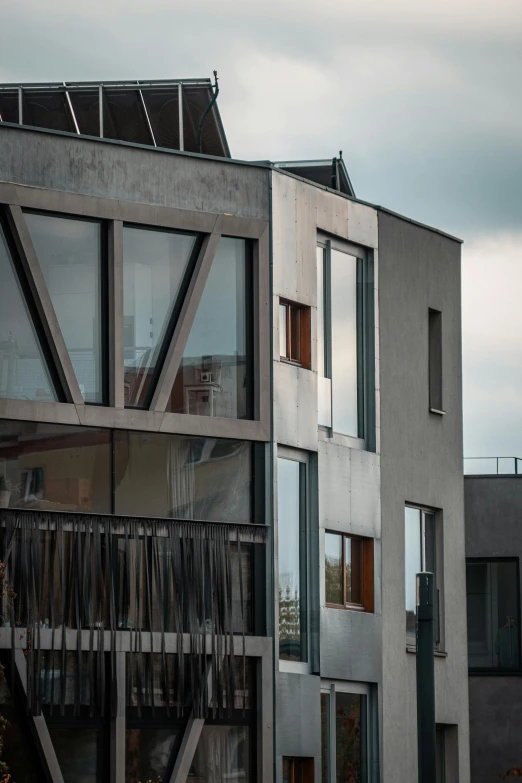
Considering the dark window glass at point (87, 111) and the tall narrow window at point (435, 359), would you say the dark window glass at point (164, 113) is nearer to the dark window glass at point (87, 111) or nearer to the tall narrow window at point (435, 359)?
the dark window glass at point (87, 111)

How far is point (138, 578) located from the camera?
26.9 meters

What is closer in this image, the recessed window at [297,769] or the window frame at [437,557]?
the recessed window at [297,769]

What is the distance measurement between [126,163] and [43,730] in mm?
8913

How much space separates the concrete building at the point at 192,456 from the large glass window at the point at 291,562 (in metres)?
0.04

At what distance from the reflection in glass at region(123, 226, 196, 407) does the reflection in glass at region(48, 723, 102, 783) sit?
5.07 meters

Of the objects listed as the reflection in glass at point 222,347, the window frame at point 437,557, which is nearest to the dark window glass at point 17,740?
the reflection in glass at point 222,347

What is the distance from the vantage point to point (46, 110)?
30.6 m

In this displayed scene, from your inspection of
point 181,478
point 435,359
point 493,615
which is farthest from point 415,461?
point 493,615

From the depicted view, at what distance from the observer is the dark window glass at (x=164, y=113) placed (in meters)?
30.4

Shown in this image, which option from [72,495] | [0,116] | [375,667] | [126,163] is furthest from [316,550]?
[0,116]

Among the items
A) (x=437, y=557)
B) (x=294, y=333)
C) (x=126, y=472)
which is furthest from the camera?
(x=437, y=557)

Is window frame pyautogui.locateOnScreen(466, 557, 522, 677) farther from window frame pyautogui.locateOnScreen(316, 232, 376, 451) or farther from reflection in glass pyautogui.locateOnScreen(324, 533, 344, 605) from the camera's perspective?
reflection in glass pyautogui.locateOnScreen(324, 533, 344, 605)

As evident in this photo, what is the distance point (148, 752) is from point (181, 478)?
425 cm

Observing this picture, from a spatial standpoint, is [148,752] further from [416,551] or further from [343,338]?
[343,338]
